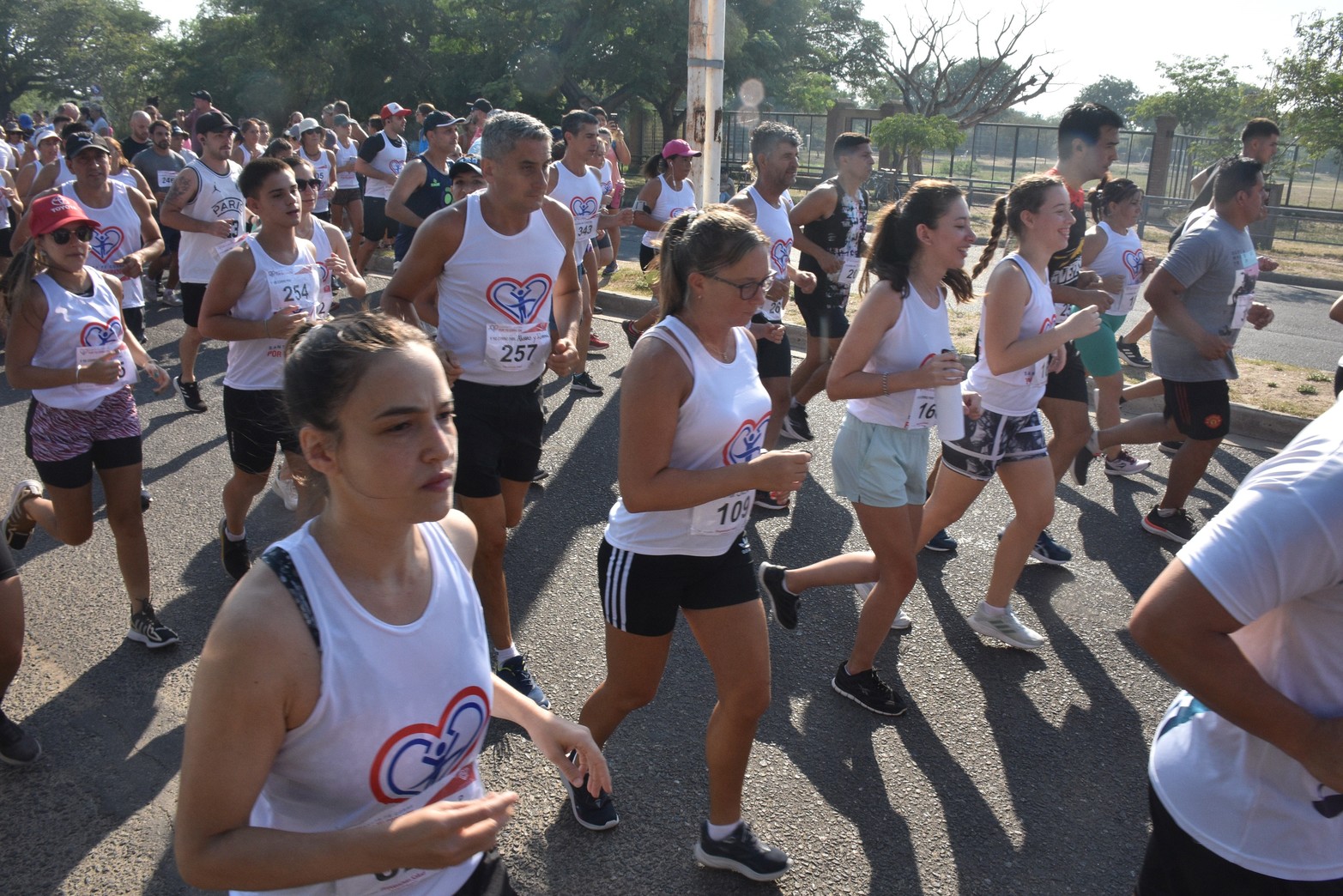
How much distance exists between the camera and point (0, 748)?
3.54 meters

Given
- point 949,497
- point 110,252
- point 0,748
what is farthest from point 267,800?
point 110,252

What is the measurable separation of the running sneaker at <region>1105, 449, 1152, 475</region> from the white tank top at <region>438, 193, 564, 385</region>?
167 inches

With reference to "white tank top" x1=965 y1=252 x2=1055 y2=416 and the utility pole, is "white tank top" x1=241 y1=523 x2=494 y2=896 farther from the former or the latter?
the utility pole

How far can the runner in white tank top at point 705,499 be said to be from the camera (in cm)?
272

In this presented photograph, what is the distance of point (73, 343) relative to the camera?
166 inches

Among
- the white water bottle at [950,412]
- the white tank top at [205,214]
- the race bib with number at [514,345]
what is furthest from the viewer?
the white tank top at [205,214]

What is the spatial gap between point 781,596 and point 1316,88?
24.7 m

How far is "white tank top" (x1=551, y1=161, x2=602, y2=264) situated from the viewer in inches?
322

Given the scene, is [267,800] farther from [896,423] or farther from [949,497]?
[949,497]

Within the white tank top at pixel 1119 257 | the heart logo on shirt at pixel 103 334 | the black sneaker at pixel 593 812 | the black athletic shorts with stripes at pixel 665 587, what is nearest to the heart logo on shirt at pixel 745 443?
the black athletic shorts with stripes at pixel 665 587

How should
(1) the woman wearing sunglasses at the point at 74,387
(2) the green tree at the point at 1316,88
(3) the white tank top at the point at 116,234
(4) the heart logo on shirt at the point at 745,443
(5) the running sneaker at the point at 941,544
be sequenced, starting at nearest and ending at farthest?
(4) the heart logo on shirt at the point at 745,443
(1) the woman wearing sunglasses at the point at 74,387
(5) the running sneaker at the point at 941,544
(3) the white tank top at the point at 116,234
(2) the green tree at the point at 1316,88

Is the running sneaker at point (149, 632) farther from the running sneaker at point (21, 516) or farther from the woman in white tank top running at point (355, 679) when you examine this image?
the woman in white tank top running at point (355, 679)

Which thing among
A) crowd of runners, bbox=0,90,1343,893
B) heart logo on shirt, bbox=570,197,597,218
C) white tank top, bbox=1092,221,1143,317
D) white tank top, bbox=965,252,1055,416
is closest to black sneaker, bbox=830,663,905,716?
crowd of runners, bbox=0,90,1343,893

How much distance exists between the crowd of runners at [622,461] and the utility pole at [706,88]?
0.21 metres
